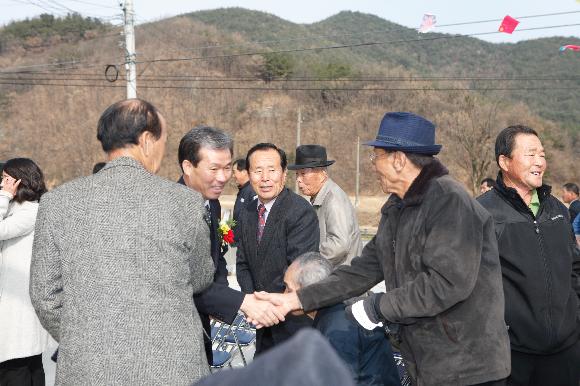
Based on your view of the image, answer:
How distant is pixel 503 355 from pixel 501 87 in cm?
7787

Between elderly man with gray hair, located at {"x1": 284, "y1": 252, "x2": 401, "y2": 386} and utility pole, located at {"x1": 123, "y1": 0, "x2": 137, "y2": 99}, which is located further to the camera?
utility pole, located at {"x1": 123, "y1": 0, "x2": 137, "y2": 99}

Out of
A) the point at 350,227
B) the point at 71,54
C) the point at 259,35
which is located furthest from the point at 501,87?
the point at 350,227

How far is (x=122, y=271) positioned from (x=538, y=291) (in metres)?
2.23

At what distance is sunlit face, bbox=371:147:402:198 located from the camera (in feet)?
9.35

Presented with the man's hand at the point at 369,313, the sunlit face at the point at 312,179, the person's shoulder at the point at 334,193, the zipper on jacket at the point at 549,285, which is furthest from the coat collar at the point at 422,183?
the sunlit face at the point at 312,179

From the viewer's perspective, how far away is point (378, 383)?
304 centimetres

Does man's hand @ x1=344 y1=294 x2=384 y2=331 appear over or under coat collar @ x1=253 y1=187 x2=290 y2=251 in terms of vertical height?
under

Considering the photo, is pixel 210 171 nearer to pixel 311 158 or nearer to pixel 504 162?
pixel 504 162

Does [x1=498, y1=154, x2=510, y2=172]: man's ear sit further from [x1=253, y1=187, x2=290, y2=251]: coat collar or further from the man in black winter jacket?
[x1=253, y1=187, x2=290, y2=251]: coat collar

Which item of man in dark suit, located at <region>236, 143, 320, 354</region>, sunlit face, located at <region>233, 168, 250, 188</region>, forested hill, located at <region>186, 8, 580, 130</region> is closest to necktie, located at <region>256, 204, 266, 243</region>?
man in dark suit, located at <region>236, 143, 320, 354</region>

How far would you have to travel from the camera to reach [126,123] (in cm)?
237

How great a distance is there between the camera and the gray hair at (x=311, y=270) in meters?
3.41

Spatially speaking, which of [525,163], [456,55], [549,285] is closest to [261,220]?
[525,163]

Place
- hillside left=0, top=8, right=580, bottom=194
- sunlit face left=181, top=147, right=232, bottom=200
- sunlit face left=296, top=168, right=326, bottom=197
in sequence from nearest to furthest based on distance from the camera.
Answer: sunlit face left=181, top=147, right=232, bottom=200 < sunlit face left=296, top=168, right=326, bottom=197 < hillside left=0, top=8, right=580, bottom=194
